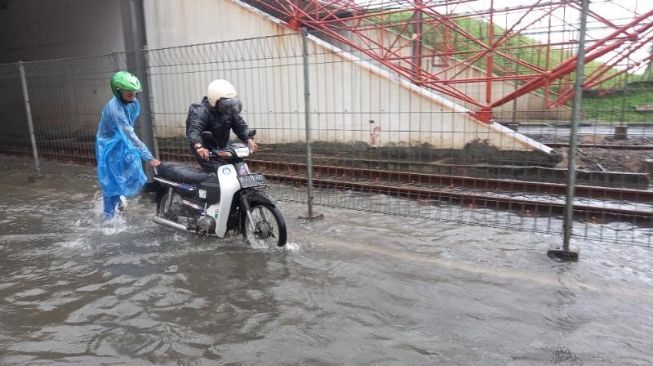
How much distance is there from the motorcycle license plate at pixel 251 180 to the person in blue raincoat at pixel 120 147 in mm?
1228

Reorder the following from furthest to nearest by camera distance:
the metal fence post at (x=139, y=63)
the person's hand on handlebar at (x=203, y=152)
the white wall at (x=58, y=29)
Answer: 1. the white wall at (x=58, y=29)
2. the metal fence post at (x=139, y=63)
3. the person's hand on handlebar at (x=203, y=152)

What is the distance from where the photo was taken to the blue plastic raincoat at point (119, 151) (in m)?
5.54

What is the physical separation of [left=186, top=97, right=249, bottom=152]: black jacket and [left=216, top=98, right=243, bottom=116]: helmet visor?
4.1 inches

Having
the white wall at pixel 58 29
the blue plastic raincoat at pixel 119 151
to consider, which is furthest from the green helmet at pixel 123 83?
the white wall at pixel 58 29

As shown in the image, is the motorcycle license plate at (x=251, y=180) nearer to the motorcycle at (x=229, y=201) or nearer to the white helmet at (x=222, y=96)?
the motorcycle at (x=229, y=201)

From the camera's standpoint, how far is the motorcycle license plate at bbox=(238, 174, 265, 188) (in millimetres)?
5008

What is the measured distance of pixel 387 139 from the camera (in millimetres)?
8273

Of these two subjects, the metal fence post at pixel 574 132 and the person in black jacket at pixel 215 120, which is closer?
the metal fence post at pixel 574 132

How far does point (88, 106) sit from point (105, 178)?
7255 mm

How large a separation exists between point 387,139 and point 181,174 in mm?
3935

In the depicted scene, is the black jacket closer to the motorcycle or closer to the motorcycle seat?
the motorcycle

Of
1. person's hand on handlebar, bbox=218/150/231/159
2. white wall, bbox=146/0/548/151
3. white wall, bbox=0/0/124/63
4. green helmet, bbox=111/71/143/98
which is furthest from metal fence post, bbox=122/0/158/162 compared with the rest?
white wall, bbox=0/0/124/63

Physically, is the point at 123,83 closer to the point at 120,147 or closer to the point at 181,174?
the point at 120,147

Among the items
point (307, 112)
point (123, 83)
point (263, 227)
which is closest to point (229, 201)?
point (263, 227)
